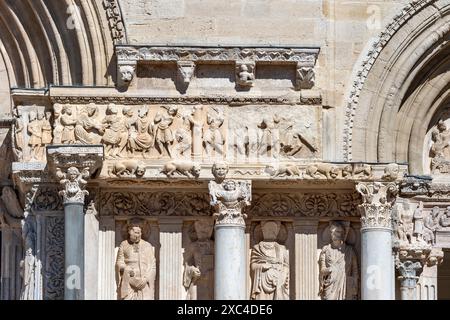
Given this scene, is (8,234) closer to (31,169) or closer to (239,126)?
(31,169)

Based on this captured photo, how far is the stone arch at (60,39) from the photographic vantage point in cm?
2447

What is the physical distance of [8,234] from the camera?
2523cm

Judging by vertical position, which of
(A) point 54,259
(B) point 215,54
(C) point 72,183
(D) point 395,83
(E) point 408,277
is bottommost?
(E) point 408,277

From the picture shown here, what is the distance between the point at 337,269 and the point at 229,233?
1213mm

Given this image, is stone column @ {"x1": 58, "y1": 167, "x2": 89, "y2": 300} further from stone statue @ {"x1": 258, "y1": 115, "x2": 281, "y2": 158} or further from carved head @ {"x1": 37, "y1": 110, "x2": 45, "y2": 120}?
stone statue @ {"x1": 258, "y1": 115, "x2": 281, "y2": 158}

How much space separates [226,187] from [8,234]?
2.53 m

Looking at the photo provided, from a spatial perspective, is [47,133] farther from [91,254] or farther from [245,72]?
[245,72]

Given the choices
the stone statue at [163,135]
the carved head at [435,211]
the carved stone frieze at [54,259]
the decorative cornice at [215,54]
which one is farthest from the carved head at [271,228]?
the carved stone frieze at [54,259]

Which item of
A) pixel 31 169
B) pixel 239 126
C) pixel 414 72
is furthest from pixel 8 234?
pixel 414 72

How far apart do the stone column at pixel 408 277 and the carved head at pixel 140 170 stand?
2838 mm

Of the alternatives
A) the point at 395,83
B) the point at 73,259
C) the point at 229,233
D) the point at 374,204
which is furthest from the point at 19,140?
the point at 395,83

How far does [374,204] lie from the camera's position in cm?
2428
